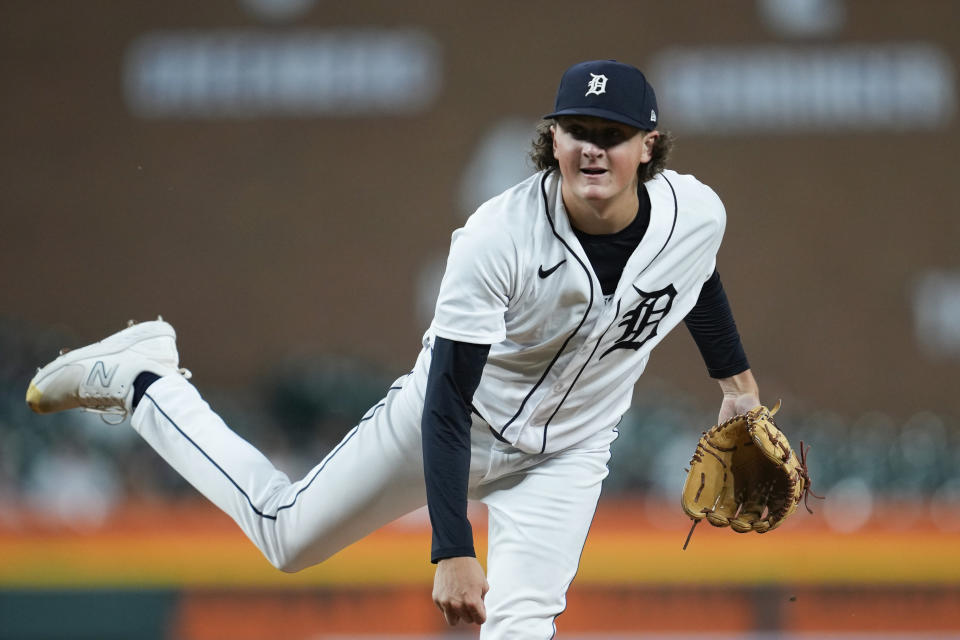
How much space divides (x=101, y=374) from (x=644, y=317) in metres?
1.33

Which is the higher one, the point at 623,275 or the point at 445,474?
the point at 623,275

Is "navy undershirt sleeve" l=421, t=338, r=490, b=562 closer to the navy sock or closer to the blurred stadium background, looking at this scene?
the navy sock

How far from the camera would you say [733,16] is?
9.42 metres

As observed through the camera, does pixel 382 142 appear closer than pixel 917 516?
No

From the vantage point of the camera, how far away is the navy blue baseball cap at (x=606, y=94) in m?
2.22

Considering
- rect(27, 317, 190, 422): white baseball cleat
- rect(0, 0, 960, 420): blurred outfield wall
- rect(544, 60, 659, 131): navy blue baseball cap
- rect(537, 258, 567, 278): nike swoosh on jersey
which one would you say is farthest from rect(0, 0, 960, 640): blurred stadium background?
rect(544, 60, 659, 131): navy blue baseball cap

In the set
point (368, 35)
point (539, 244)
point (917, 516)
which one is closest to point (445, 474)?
point (539, 244)

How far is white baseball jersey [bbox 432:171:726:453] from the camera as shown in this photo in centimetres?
226

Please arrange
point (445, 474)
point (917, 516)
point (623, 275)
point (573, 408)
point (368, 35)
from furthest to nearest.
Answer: point (368, 35)
point (917, 516)
point (573, 408)
point (623, 275)
point (445, 474)

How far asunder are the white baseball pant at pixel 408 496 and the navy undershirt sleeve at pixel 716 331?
0.32m

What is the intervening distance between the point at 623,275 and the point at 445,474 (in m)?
0.57

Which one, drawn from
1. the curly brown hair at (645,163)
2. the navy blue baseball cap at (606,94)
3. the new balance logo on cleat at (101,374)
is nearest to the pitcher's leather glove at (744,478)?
the curly brown hair at (645,163)

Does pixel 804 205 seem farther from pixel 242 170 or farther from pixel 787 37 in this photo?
pixel 242 170

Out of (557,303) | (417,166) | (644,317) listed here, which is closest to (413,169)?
(417,166)
